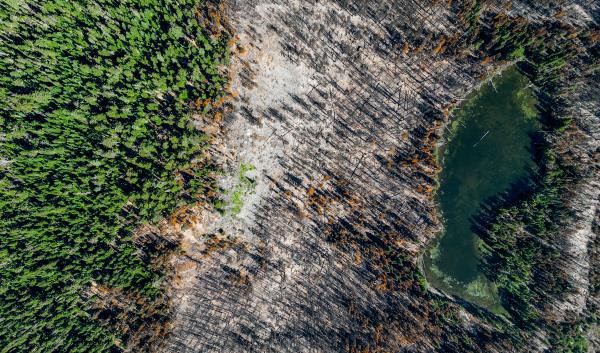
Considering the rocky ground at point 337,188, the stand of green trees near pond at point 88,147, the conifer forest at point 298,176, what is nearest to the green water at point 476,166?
the conifer forest at point 298,176

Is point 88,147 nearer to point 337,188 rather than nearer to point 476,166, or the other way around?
point 337,188

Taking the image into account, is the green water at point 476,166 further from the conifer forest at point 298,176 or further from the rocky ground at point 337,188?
the rocky ground at point 337,188

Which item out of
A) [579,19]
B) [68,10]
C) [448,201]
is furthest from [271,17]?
[579,19]

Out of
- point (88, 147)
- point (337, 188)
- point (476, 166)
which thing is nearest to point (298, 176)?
point (337, 188)

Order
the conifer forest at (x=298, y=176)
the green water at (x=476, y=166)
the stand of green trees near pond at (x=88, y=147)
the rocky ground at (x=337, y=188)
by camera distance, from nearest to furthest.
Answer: the stand of green trees near pond at (x=88, y=147) < the conifer forest at (x=298, y=176) < the rocky ground at (x=337, y=188) < the green water at (x=476, y=166)

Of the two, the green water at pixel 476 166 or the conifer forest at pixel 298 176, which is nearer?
the conifer forest at pixel 298 176

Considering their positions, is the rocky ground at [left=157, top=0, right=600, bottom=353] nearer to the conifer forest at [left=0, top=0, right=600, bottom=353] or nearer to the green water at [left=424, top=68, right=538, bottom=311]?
the conifer forest at [left=0, top=0, right=600, bottom=353]
